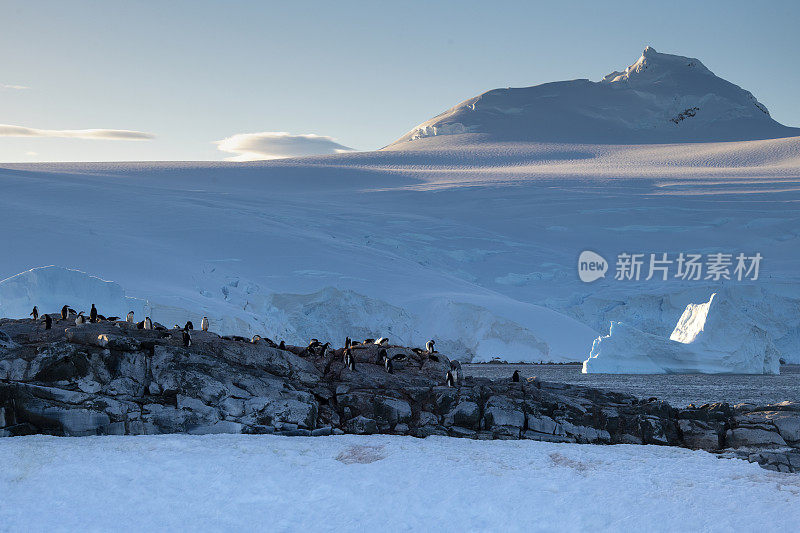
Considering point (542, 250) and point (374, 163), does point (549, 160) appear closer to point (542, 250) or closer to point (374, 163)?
point (374, 163)

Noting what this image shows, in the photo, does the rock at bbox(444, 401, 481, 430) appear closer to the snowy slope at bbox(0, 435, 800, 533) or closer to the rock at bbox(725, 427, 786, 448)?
the snowy slope at bbox(0, 435, 800, 533)

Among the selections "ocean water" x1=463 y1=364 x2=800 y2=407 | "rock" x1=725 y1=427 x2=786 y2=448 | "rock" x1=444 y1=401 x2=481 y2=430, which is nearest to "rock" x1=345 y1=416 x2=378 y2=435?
"rock" x1=444 y1=401 x2=481 y2=430

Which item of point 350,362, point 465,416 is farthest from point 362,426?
point 350,362

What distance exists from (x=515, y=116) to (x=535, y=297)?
112 metres

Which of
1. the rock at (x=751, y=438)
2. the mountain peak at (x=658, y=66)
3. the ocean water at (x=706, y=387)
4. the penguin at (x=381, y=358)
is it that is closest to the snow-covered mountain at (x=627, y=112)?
the mountain peak at (x=658, y=66)

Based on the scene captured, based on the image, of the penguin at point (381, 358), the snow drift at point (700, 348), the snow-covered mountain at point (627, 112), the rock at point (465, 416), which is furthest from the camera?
the snow-covered mountain at point (627, 112)

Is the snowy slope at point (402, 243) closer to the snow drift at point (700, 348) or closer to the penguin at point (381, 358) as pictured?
the snow drift at point (700, 348)

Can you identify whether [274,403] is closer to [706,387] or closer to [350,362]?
[350,362]

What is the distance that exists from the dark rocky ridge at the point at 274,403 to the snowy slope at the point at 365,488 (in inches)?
30.7

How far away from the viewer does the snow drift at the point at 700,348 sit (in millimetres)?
44625

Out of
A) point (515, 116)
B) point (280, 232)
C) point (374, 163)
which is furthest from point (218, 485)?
point (515, 116)

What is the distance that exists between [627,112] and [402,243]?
123 metres

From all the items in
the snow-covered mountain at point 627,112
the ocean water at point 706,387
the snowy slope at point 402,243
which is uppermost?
the snow-covered mountain at point 627,112

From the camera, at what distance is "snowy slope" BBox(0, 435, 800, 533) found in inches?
402
